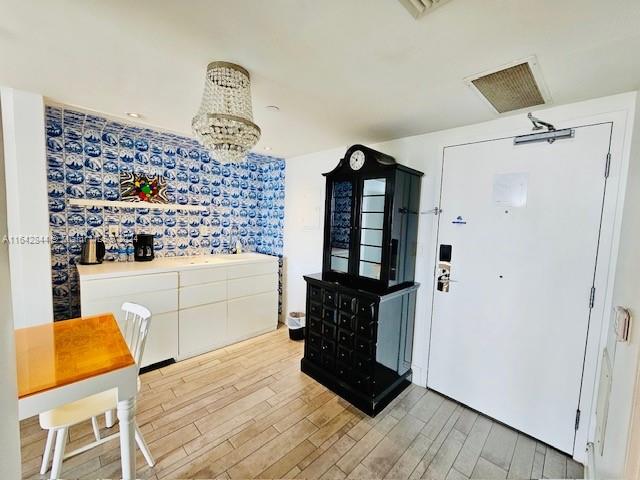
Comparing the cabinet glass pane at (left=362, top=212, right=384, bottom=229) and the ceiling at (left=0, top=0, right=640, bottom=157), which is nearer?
the ceiling at (left=0, top=0, right=640, bottom=157)

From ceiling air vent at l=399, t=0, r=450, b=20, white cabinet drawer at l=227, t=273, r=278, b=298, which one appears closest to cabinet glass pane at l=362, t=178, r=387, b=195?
ceiling air vent at l=399, t=0, r=450, b=20

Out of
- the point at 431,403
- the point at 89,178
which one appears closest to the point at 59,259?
the point at 89,178

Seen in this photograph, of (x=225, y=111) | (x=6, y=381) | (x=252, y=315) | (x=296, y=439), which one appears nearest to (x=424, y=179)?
(x=225, y=111)

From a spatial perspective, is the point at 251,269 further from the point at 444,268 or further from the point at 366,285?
the point at 444,268

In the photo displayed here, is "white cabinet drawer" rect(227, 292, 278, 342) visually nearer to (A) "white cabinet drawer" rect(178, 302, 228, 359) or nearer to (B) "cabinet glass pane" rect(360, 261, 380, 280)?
(A) "white cabinet drawer" rect(178, 302, 228, 359)

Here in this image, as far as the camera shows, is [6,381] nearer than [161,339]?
Yes

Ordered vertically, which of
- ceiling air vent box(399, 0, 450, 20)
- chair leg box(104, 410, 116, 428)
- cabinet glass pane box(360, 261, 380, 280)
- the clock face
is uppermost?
ceiling air vent box(399, 0, 450, 20)

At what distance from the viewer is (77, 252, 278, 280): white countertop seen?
90.9 inches

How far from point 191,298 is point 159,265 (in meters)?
0.45

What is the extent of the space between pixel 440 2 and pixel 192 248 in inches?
127

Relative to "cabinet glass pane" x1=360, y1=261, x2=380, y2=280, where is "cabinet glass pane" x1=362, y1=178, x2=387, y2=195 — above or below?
above

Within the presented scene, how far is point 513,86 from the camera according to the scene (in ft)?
5.33

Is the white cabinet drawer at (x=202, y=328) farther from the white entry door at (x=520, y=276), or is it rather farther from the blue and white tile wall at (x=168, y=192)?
the white entry door at (x=520, y=276)

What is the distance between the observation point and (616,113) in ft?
5.42
